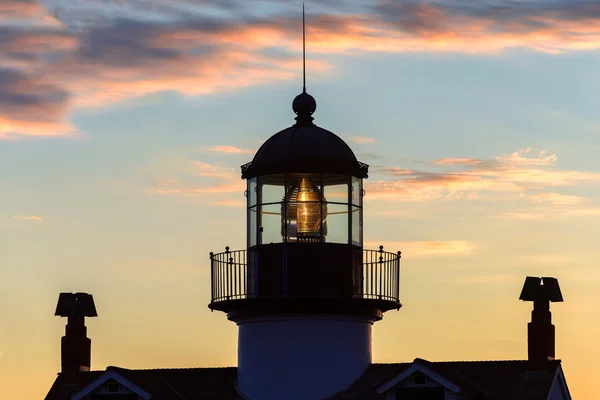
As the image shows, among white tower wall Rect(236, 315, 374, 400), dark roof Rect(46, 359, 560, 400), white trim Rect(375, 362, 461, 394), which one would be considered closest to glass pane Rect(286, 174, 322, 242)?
white tower wall Rect(236, 315, 374, 400)

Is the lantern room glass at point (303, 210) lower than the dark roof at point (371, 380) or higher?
higher

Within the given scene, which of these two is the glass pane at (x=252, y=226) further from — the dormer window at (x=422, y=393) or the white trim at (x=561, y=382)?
the white trim at (x=561, y=382)

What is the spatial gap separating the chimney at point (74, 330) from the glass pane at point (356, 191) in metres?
7.96

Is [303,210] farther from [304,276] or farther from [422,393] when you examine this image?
[422,393]

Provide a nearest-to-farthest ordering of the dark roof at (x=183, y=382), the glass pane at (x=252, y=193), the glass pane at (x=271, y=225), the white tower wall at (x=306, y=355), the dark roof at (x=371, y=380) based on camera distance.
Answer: the dark roof at (x=371, y=380)
the white tower wall at (x=306, y=355)
the glass pane at (x=271, y=225)
the glass pane at (x=252, y=193)
the dark roof at (x=183, y=382)

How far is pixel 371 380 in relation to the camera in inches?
1955

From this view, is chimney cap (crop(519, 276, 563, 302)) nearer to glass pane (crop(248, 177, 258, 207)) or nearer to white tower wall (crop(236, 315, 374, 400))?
Result: white tower wall (crop(236, 315, 374, 400))

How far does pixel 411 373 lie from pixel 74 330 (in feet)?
33.3

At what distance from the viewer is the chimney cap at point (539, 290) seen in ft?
160

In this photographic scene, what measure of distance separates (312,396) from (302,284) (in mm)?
2888

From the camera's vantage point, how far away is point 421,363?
156ft

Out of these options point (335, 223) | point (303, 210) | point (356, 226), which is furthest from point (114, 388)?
point (356, 226)

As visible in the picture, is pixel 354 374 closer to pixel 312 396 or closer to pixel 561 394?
pixel 312 396

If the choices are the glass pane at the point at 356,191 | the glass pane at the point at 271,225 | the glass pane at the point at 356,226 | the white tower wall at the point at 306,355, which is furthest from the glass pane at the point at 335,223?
the white tower wall at the point at 306,355
